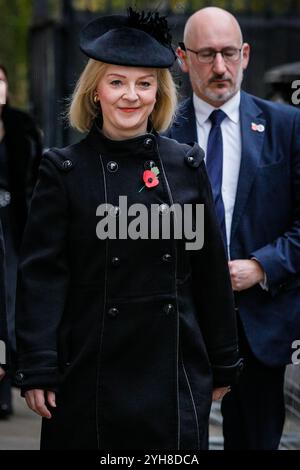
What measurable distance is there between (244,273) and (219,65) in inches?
33.9

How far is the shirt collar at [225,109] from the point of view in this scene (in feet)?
19.1

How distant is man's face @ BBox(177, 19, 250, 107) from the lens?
5.77 metres

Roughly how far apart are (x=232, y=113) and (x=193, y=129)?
0.18 meters

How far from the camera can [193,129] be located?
5.85 metres

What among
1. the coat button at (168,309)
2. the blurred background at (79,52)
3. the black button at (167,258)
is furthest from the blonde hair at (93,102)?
the blurred background at (79,52)

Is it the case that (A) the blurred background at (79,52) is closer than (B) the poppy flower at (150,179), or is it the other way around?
(B) the poppy flower at (150,179)

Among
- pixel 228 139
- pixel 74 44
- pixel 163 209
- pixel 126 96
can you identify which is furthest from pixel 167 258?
pixel 74 44

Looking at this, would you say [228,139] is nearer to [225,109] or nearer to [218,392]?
[225,109]

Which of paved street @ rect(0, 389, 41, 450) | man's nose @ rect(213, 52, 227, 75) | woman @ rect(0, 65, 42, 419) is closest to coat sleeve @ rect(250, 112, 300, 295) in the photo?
man's nose @ rect(213, 52, 227, 75)

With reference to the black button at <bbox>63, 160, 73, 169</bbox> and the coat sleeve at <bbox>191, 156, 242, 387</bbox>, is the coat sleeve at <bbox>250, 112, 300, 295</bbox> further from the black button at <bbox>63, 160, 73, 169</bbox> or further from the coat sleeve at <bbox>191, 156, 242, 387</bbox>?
the black button at <bbox>63, 160, 73, 169</bbox>

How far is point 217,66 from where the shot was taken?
5746 mm

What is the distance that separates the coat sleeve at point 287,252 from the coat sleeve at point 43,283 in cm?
119

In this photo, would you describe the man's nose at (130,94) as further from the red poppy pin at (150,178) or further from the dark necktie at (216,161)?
the dark necktie at (216,161)
